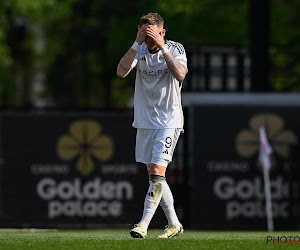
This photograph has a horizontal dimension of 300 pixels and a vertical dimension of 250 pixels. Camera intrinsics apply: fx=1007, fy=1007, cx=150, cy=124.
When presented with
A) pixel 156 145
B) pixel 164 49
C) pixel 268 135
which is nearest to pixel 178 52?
pixel 164 49

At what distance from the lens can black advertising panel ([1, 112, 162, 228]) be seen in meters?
17.6

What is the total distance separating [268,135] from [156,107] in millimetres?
7372

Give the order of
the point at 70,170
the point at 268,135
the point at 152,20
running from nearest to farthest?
the point at 152,20 < the point at 70,170 < the point at 268,135

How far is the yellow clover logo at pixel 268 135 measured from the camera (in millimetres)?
17969

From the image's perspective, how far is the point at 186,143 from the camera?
711 inches

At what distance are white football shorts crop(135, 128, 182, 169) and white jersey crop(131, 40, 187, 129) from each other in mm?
67

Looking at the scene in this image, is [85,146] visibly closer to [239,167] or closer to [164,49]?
[239,167]

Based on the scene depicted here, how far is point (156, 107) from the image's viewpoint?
11.0 meters

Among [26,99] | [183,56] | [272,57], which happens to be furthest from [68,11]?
[183,56]

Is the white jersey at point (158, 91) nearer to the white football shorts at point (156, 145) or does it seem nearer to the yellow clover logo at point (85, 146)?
the white football shorts at point (156, 145)

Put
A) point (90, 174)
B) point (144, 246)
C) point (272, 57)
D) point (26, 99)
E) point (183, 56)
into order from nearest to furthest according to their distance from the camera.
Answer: point (144, 246) < point (183, 56) < point (90, 174) < point (272, 57) < point (26, 99)

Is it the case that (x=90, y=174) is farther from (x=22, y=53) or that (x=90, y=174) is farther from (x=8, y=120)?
(x=22, y=53)

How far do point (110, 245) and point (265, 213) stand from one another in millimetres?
8368

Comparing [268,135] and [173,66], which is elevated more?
[173,66]
